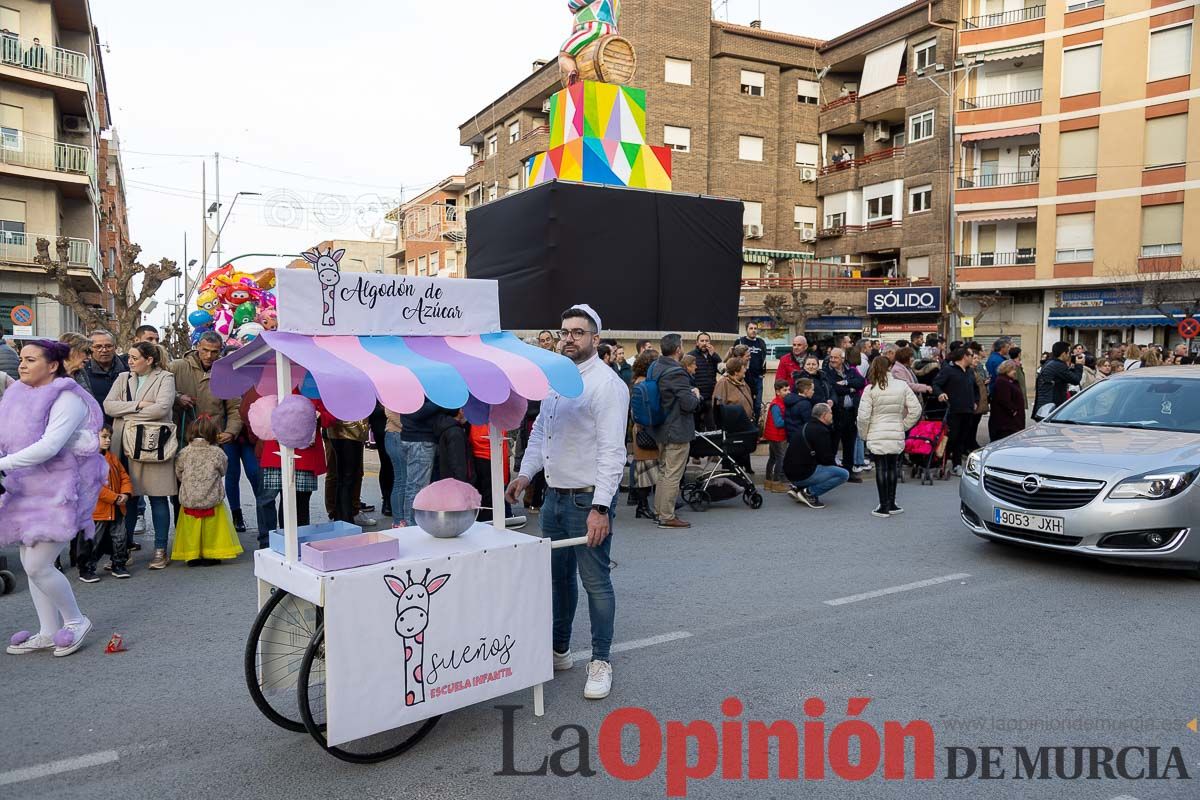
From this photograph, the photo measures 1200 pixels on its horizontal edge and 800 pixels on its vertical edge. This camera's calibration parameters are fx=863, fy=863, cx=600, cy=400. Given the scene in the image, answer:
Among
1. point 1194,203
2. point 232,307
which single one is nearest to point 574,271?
point 232,307

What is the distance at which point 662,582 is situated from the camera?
674cm

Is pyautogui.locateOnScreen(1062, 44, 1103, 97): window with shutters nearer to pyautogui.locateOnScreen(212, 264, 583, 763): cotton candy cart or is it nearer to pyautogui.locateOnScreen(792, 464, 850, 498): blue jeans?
pyautogui.locateOnScreen(792, 464, 850, 498): blue jeans

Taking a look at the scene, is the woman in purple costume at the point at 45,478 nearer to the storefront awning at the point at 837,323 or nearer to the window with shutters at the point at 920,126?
the storefront awning at the point at 837,323

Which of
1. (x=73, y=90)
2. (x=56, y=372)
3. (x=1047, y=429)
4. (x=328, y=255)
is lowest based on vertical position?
(x=1047, y=429)

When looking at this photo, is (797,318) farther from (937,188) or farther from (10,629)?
(10,629)

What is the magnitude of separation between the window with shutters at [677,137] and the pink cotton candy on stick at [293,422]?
118ft

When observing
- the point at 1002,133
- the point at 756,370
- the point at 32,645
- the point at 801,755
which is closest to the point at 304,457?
the point at 32,645

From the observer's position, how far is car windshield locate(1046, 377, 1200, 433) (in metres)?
7.27

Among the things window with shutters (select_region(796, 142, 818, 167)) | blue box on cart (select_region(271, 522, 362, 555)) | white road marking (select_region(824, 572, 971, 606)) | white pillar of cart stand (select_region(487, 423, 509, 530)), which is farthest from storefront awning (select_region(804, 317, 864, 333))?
blue box on cart (select_region(271, 522, 362, 555))

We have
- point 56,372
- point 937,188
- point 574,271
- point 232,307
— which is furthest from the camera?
point 937,188

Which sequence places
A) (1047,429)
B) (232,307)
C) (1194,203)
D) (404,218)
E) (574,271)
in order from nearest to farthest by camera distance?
(1047,429)
(232,307)
(574,271)
(1194,203)
(404,218)

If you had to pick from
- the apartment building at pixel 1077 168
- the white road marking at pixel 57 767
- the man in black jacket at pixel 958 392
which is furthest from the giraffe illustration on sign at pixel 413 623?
the apartment building at pixel 1077 168

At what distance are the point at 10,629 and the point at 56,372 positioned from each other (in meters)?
1.81

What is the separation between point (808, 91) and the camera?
41.7 metres
